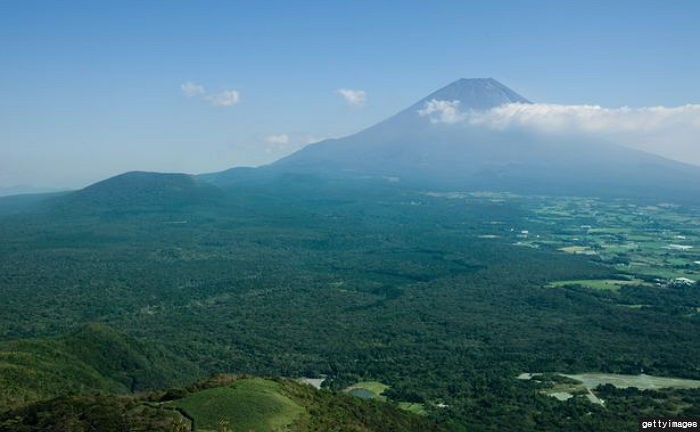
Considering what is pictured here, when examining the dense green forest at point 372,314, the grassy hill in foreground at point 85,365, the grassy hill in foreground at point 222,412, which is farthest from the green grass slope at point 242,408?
the grassy hill in foreground at point 85,365

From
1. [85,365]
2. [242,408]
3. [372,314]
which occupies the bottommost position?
[372,314]

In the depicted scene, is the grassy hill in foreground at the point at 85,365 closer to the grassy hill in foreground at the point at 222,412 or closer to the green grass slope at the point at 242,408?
the grassy hill in foreground at the point at 222,412

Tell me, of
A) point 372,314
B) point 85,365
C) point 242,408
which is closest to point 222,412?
point 242,408

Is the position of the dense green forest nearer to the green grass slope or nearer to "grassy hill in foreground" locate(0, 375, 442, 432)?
"grassy hill in foreground" locate(0, 375, 442, 432)

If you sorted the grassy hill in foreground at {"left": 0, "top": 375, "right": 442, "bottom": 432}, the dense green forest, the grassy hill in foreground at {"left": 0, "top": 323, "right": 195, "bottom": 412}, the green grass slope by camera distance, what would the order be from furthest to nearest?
the dense green forest < the grassy hill in foreground at {"left": 0, "top": 323, "right": 195, "bottom": 412} < the green grass slope < the grassy hill in foreground at {"left": 0, "top": 375, "right": 442, "bottom": 432}

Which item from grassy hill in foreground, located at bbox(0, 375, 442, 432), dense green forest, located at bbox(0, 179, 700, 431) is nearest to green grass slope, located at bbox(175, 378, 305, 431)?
grassy hill in foreground, located at bbox(0, 375, 442, 432)

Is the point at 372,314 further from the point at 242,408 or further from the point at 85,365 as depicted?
the point at 242,408
